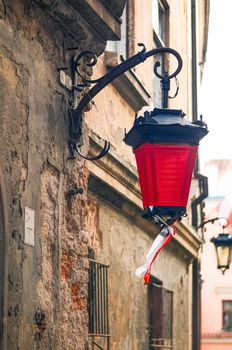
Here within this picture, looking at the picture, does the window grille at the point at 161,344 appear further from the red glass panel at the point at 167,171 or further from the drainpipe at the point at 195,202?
the red glass panel at the point at 167,171

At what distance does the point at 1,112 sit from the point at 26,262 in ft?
2.60

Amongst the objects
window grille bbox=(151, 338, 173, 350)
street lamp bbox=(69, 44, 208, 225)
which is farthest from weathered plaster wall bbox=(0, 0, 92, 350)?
window grille bbox=(151, 338, 173, 350)

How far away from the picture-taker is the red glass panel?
623 cm

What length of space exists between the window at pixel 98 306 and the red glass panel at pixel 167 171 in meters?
3.18

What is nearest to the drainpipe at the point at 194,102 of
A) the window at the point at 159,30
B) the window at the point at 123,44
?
the window at the point at 159,30

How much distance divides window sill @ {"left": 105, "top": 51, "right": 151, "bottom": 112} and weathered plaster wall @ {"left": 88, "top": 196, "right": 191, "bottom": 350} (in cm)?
110

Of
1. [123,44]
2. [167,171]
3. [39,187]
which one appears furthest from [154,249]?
[123,44]

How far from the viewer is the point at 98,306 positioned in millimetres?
9773

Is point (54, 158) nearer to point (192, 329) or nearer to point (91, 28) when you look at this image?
point (91, 28)

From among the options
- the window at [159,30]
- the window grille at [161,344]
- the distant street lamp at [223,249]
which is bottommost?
the window grille at [161,344]

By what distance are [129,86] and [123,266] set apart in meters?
1.85

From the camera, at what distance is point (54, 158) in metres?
6.27

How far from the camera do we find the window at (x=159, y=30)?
13180 mm

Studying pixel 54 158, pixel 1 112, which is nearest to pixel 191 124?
pixel 54 158
